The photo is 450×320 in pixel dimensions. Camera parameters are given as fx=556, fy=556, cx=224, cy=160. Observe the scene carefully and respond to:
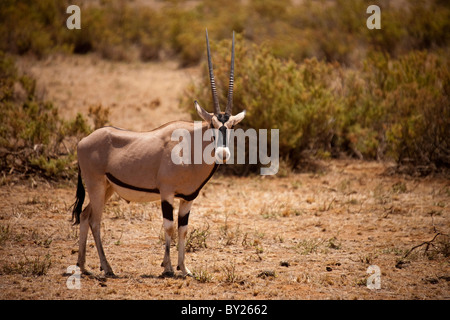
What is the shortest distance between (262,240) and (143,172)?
2.45 m

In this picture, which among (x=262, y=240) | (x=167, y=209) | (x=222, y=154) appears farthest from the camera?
(x=262, y=240)

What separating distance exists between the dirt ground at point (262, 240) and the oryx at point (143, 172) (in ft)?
1.91

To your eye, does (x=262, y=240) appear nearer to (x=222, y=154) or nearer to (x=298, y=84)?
(x=222, y=154)

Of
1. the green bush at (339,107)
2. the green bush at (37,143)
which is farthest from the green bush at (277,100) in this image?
the green bush at (37,143)

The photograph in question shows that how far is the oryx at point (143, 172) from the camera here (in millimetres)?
6383

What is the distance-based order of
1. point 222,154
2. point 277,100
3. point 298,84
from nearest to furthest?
point 222,154 → point 277,100 → point 298,84

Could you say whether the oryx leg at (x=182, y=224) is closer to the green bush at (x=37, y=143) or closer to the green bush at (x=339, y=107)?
the green bush at (x=37, y=143)

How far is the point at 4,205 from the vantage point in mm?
9016

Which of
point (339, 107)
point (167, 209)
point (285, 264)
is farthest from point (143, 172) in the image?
point (339, 107)

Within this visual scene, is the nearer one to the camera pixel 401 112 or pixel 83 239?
pixel 83 239

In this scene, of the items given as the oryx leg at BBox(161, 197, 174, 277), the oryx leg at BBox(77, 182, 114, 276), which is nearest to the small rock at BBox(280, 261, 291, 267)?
the oryx leg at BBox(161, 197, 174, 277)

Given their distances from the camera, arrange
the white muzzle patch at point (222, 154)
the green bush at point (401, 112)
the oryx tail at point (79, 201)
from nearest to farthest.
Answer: the white muzzle patch at point (222, 154), the oryx tail at point (79, 201), the green bush at point (401, 112)

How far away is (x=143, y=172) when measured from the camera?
6.41m

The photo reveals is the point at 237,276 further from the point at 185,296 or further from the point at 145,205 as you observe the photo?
the point at 145,205
